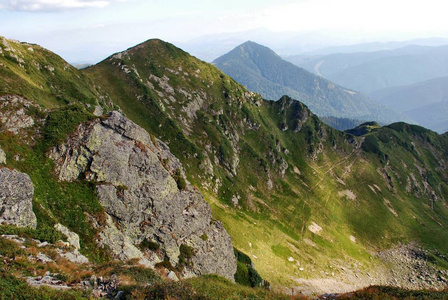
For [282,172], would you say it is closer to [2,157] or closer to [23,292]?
[2,157]

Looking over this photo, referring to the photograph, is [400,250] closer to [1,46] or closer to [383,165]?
[383,165]

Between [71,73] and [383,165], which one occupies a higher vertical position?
[71,73]

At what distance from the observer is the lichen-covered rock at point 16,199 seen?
28.4 metres

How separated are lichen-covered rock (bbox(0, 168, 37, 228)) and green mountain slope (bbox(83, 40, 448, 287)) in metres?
54.3

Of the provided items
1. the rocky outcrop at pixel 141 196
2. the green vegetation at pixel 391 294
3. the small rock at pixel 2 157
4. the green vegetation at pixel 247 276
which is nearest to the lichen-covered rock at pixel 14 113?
the small rock at pixel 2 157

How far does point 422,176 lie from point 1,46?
209699 millimetres

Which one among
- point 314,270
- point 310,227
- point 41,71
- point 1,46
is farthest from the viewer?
point 310,227

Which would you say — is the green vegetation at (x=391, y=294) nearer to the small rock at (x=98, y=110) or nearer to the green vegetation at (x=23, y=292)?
the green vegetation at (x=23, y=292)

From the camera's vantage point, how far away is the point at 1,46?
6694 centimetres

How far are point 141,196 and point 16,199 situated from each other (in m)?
18.8

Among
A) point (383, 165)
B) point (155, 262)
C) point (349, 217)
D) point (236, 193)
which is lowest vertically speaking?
point (349, 217)

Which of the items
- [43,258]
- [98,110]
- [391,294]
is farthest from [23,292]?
[98,110]

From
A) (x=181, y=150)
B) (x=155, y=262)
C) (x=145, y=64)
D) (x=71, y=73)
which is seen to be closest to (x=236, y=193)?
(x=181, y=150)

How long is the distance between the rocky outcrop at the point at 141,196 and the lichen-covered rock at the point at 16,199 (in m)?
6.92
